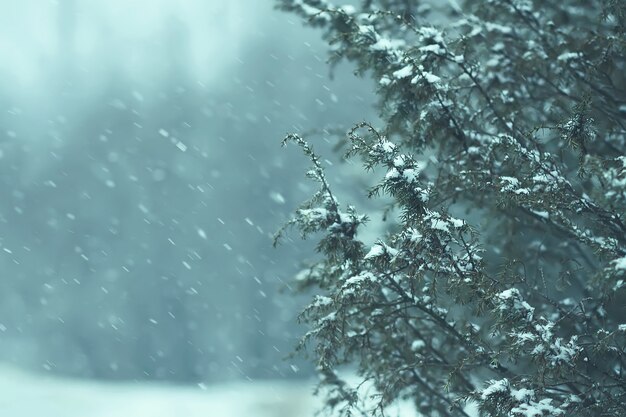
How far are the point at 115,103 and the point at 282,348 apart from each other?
57.9 feet

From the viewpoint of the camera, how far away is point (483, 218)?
280 inches

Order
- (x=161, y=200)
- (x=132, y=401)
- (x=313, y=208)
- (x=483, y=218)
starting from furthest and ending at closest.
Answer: (x=161, y=200) → (x=132, y=401) → (x=483, y=218) → (x=313, y=208)

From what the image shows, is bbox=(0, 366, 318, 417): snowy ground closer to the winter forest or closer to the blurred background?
the winter forest

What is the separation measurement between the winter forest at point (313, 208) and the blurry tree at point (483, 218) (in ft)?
0.09

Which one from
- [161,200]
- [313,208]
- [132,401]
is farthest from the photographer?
[161,200]

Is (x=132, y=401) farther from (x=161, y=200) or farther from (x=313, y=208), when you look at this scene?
(x=161, y=200)

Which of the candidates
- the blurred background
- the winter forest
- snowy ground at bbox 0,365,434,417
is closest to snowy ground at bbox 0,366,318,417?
snowy ground at bbox 0,365,434,417

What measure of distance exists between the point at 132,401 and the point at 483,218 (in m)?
12.8

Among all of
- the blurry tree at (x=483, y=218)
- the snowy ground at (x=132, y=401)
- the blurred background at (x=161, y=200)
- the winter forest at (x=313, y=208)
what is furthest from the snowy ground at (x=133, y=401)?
the blurry tree at (x=483, y=218)

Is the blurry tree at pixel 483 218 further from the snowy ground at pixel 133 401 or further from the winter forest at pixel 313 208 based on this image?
the snowy ground at pixel 133 401

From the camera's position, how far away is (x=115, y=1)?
187 feet

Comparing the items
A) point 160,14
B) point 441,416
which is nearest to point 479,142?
point 441,416

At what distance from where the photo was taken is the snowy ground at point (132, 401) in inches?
579

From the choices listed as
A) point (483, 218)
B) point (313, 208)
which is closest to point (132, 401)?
point (483, 218)
